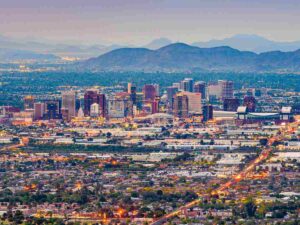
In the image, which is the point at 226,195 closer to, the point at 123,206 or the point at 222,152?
the point at 123,206

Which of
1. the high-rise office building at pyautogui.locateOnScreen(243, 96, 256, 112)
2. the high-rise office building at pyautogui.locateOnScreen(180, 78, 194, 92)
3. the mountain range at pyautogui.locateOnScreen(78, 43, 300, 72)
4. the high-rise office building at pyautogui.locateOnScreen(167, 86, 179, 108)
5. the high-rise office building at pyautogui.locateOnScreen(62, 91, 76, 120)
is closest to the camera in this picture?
the high-rise office building at pyautogui.locateOnScreen(243, 96, 256, 112)

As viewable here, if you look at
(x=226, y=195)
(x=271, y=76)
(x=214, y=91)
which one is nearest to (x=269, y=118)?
(x=214, y=91)

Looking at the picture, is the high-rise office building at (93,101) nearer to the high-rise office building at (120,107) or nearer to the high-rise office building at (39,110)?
the high-rise office building at (120,107)

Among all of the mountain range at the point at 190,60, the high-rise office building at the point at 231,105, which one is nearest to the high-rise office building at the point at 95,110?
the high-rise office building at the point at 231,105

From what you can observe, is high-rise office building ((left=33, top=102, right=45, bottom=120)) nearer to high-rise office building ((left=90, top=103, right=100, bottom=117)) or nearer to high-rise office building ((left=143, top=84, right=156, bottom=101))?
high-rise office building ((left=90, top=103, right=100, bottom=117))

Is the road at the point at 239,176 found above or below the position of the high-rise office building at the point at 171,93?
below

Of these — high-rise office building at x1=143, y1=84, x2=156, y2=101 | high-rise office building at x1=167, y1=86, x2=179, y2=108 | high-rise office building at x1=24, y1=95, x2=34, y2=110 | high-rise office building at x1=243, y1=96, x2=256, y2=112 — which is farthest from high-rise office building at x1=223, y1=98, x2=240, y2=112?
high-rise office building at x1=24, y1=95, x2=34, y2=110

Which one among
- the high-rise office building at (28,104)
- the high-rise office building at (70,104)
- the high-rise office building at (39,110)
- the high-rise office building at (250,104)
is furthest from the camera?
the high-rise office building at (28,104)
